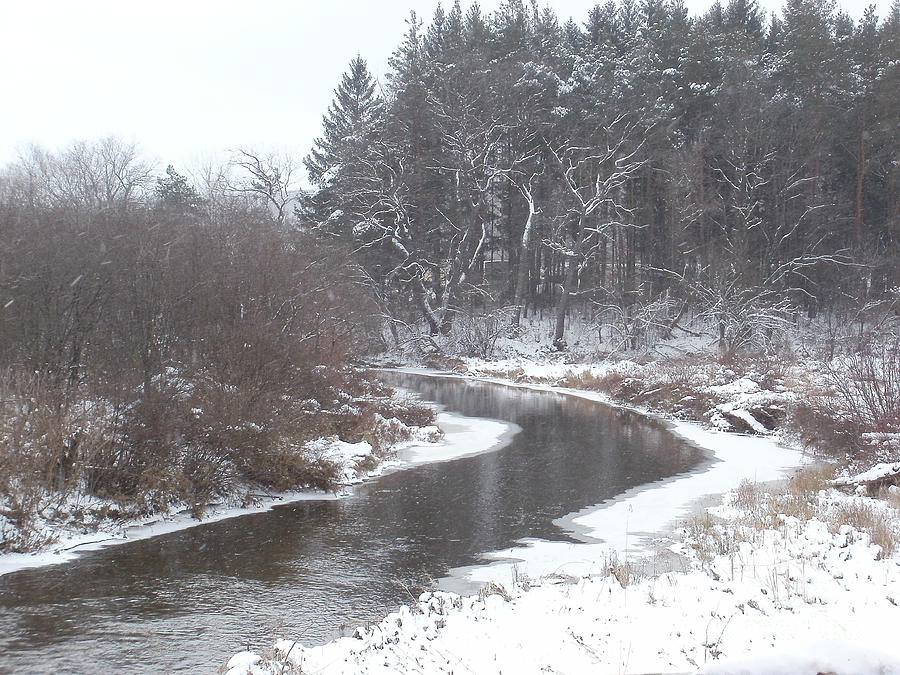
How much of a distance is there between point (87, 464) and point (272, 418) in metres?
3.51

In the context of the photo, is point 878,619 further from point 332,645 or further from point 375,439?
point 375,439

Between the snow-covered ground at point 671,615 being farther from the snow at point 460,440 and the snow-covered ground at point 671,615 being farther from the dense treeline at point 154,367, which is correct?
the snow at point 460,440

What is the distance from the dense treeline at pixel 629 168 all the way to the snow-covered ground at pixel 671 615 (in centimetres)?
2819

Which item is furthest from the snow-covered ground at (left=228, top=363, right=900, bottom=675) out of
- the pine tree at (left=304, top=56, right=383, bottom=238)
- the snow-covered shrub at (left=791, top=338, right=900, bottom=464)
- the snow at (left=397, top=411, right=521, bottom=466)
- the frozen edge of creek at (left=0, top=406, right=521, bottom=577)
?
the pine tree at (left=304, top=56, right=383, bottom=238)

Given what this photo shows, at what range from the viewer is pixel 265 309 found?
18.8m

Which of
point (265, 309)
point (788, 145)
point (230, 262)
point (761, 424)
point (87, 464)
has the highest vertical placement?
point (788, 145)

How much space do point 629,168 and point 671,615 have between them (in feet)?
131

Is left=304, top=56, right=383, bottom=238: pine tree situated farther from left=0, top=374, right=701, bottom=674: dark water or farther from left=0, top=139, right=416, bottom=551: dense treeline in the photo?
left=0, top=374, right=701, bottom=674: dark water

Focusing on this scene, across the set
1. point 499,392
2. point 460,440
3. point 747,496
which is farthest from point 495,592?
point 499,392

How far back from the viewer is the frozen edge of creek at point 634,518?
31.4 feet

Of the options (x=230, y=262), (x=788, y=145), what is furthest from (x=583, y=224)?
(x=230, y=262)

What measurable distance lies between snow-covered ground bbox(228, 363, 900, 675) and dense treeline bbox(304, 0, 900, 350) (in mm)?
28189

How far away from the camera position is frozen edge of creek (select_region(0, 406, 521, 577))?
1012cm

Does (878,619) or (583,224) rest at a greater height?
(583,224)
